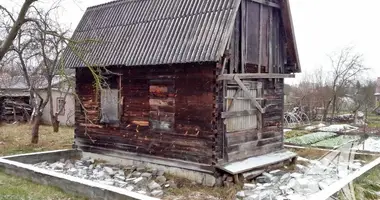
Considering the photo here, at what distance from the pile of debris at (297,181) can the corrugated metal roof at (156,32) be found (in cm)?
327

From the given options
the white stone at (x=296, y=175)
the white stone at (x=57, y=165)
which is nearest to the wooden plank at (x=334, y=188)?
the white stone at (x=296, y=175)

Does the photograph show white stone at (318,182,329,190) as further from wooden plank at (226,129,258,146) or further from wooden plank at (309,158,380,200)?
wooden plank at (226,129,258,146)

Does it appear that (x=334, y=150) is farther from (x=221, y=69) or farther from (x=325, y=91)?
(x=325, y=91)

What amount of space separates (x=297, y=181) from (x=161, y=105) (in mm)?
4084

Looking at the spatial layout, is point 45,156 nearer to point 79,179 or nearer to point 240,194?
point 79,179

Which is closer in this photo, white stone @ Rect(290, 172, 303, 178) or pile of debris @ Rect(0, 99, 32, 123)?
white stone @ Rect(290, 172, 303, 178)

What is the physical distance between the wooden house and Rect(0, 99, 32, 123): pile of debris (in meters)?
15.1

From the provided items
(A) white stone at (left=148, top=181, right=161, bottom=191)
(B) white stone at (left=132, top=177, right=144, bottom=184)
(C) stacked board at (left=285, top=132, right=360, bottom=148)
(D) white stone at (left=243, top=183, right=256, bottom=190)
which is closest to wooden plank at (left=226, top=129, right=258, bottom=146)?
(D) white stone at (left=243, top=183, right=256, bottom=190)

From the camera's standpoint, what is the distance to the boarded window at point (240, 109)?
9469mm

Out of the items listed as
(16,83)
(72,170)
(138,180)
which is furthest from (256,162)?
(16,83)

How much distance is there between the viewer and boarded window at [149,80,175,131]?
9801 mm

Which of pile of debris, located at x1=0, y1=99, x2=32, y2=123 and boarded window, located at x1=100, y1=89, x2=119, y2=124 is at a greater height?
boarded window, located at x1=100, y1=89, x2=119, y2=124

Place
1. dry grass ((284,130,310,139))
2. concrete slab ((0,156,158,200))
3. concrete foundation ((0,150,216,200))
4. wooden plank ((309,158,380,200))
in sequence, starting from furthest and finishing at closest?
dry grass ((284,130,310,139)), concrete foundation ((0,150,216,200)), concrete slab ((0,156,158,200)), wooden plank ((309,158,380,200))

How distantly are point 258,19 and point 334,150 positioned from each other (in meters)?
6.00
